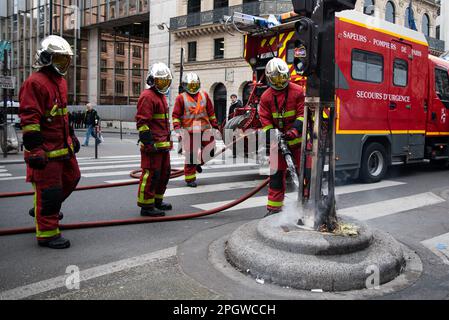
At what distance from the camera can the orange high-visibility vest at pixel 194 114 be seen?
8.16 m

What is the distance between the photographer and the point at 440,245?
4.85 metres

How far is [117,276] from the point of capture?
12.2 ft

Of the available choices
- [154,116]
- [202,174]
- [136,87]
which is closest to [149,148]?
[154,116]

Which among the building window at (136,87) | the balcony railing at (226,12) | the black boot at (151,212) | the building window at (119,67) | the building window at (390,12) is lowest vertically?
the black boot at (151,212)

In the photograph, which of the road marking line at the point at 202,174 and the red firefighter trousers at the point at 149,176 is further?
the road marking line at the point at 202,174

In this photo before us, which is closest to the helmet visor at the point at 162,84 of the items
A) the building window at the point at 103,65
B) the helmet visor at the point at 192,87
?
the helmet visor at the point at 192,87

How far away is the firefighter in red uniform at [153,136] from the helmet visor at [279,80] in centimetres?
134

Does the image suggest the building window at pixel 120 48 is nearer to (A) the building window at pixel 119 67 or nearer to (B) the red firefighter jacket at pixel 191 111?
(A) the building window at pixel 119 67

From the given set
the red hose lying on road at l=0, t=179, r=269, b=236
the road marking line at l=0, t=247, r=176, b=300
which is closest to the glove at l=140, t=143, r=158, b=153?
the red hose lying on road at l=0, t=179, r=269, b=236

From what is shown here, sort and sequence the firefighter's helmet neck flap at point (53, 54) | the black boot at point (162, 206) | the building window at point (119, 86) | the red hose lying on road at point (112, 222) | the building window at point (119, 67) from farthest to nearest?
the building window at point (119, 86) → the building window at point (119, 67) → the black boot at point (162, 206) → the red hose lying on road at point (112, 222) → the firefighter's helmet neck flap at point (53, 54)

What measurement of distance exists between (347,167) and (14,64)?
50.7 m

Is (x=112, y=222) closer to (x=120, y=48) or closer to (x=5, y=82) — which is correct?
(x=5, y=82)

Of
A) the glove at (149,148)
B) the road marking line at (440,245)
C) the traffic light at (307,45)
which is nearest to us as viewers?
the traffic light at (307,45)
